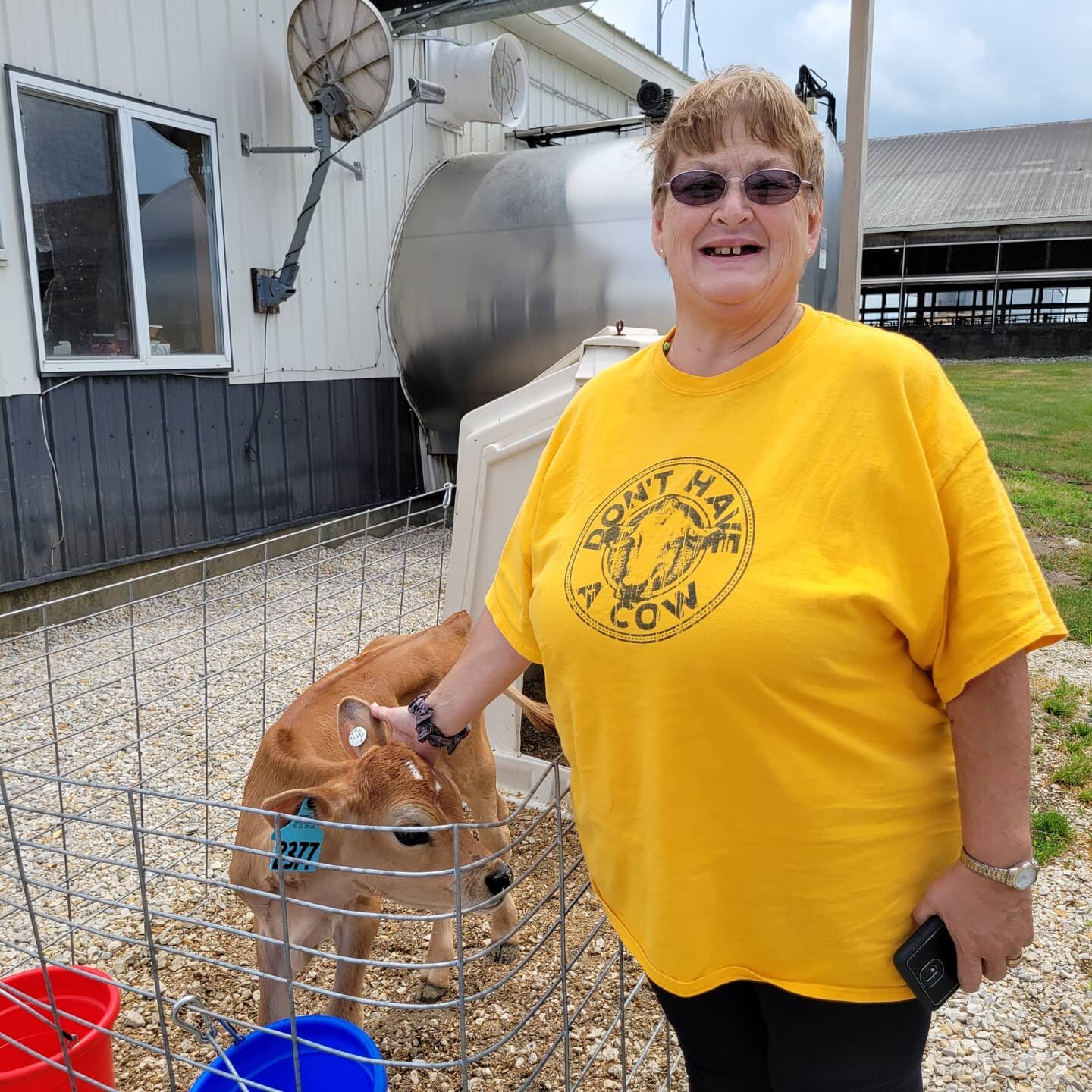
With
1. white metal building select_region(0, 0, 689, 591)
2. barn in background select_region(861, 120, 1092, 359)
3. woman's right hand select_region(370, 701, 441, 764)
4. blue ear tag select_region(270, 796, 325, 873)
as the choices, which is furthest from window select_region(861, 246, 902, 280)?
blue ear tag select_region(270, 796, 325, 873)

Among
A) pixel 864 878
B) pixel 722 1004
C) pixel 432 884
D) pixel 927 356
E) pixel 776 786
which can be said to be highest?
pixel 927 356

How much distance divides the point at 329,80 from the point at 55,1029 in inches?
280

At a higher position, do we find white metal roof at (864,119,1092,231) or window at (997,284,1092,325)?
white metal roof at (864,119,1092,231)

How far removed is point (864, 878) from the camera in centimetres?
137

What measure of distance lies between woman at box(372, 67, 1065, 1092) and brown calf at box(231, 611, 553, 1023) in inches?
17.9

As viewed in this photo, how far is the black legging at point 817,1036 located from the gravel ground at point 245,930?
1.07 feet

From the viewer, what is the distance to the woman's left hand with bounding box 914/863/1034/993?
1348mm

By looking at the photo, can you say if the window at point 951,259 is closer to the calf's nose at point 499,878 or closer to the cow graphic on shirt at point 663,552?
the calf's nose at point 499,878

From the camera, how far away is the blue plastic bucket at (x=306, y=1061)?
6.44ft

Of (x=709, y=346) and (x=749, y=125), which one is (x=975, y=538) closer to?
(x=709, y=346)

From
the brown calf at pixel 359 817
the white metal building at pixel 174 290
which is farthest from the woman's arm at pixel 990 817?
the white metal building at pixel 174 290

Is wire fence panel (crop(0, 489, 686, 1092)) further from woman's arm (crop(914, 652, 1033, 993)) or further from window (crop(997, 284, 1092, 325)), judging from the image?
window (crop(997, 284, 1092, 325))

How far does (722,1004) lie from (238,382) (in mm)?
6886

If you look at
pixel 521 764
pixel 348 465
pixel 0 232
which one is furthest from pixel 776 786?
pixel 348 465
